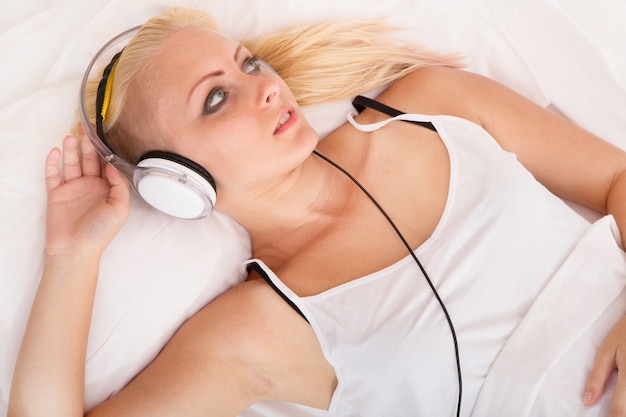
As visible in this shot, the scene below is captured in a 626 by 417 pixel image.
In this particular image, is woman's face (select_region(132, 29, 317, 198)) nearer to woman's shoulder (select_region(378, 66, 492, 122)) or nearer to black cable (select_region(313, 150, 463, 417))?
black cable (select_region(313, 150, 463, 417))

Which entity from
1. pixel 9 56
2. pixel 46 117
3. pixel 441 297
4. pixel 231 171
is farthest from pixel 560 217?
pixel 9 56

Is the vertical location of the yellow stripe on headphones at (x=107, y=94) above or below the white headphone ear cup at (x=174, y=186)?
above

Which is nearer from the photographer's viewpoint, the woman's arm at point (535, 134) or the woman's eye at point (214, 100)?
the woman's eye at point (214, 100)

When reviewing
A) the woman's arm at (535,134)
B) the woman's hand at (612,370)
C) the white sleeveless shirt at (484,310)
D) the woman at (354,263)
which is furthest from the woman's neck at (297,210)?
the woman's hand at (612,370)

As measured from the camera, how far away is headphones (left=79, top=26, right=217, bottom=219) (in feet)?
4.00

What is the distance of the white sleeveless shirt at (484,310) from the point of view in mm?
1210

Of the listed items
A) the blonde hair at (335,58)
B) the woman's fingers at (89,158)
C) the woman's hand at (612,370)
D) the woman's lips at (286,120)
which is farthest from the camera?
the blonde hair at (335,58)

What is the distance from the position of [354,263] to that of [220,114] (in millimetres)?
392

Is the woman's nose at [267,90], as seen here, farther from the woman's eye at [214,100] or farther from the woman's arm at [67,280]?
the woman's arm at [67,280]

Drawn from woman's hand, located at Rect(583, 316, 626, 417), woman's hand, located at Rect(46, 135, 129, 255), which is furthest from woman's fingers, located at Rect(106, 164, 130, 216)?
woman's hand, located at Rect(583, 316, 626, 417)

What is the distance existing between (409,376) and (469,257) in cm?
25

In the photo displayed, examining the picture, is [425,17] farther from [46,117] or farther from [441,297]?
[46,117]

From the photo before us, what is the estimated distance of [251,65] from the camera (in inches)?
52.6

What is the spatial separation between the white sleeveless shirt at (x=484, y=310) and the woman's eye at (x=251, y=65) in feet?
1.32
